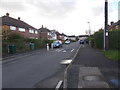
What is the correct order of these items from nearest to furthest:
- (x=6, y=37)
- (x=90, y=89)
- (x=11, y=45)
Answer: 1. (x=90, y=89)
2. (x=11, y=45)
3. (x=6, y=37)

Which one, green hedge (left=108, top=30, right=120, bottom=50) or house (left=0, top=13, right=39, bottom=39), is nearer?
green hedge (left=108, top=30, right=120, bottom=50)

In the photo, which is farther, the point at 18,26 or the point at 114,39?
the point at 18,26

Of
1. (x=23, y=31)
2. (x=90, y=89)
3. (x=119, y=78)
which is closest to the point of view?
(x=90, y=89)

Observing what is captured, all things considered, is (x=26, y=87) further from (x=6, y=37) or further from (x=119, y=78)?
(x=6, y=37)

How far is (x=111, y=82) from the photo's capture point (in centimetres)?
707

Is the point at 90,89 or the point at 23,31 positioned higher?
the point at 23,31

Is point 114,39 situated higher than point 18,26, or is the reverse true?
point 18,26

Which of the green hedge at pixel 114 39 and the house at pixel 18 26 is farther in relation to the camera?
the house at pixel 18 26

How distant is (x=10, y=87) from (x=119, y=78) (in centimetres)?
437

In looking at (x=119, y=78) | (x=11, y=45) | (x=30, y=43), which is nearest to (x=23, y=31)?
(x=30, y=43)

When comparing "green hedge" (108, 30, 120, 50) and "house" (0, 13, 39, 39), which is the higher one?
"house" (0, 13, 39, 39)

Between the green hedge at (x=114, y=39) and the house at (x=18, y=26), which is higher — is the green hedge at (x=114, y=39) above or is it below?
below

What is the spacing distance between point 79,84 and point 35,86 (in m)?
1.60

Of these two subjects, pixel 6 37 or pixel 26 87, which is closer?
pixel 26 87
